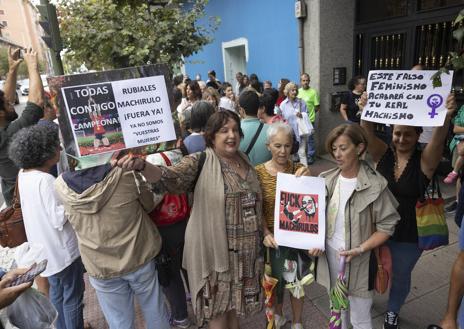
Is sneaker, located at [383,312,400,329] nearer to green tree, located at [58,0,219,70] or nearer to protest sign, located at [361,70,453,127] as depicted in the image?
protest sign, located at [361,70,453,127]

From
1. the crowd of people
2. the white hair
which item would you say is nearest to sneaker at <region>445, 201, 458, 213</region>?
the crowd of people

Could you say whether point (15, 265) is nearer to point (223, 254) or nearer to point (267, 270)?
point (223, 254)

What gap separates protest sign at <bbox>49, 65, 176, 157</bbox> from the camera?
178cm

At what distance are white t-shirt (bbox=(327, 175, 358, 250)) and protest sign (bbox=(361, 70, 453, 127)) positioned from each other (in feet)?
1.71

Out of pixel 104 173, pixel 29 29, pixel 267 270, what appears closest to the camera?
pixel 104 173

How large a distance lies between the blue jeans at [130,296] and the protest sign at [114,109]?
93 centimetres

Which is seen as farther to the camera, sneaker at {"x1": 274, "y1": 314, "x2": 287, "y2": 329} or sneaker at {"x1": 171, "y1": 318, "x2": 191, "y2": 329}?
sneaker at {"x1": 171, "y1": 318, "x2": 191, "y2": 329}

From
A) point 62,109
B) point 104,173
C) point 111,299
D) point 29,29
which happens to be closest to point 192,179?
point 104,173

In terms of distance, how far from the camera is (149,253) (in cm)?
232

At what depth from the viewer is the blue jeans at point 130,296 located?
7.51 feet

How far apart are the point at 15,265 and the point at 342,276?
1.96 m

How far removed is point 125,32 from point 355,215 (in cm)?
533

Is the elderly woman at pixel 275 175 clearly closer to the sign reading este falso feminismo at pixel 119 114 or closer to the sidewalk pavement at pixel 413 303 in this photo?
the sidewalk pavement at pixel 413 303

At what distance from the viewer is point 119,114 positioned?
1884 mm
